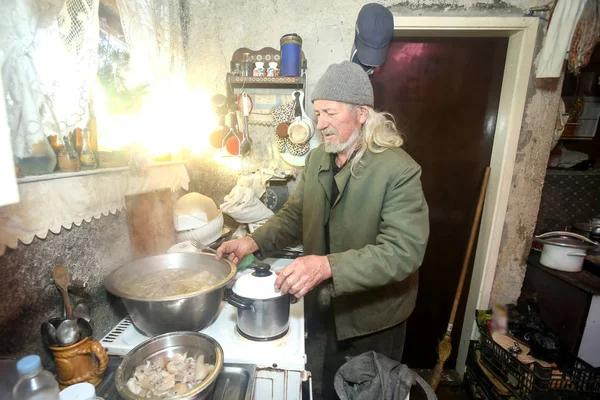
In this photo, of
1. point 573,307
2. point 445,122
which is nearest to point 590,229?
point 573,307

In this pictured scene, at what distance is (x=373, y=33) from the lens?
68.9 inches

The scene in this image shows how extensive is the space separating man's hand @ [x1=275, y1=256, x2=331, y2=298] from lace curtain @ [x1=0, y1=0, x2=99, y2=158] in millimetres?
878

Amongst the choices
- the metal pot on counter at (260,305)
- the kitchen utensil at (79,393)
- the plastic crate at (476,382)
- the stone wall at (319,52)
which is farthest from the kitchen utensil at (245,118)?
the plastic crate at (476,382)

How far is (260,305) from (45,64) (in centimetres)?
103

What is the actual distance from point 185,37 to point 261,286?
1926 millimetres

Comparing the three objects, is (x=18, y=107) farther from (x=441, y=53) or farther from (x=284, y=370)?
(x=441, y=53)

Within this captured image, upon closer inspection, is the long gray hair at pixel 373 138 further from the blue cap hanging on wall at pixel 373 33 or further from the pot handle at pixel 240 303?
the pot handle at pixel 240 303

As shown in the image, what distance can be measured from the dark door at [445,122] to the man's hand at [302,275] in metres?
1.60

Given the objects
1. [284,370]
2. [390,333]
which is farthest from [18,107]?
[390,333]

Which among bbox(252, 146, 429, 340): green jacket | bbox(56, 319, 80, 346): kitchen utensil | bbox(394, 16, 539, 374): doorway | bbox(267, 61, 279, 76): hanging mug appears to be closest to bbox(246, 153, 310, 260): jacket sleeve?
bbox(252, 146, 429, 340): green jacket

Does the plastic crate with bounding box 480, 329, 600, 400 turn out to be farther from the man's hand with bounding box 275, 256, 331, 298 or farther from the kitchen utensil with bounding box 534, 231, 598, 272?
the man's hand with bounding box 275, 256, 331, 298

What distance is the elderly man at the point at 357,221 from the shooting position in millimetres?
1206

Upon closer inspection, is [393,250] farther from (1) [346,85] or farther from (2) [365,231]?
(1) [346,85]

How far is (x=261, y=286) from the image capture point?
1.09m
